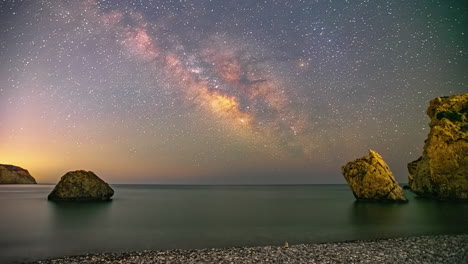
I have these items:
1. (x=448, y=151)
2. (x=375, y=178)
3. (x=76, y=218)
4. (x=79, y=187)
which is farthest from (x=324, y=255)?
(x=448, y=151)

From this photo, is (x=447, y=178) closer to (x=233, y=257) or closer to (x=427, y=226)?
(x=427, y=226)

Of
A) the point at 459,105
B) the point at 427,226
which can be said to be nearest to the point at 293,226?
the point at 427,226

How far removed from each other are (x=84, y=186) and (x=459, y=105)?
80.6m

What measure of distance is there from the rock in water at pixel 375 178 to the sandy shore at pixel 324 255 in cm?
4433

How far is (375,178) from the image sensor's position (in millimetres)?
64188

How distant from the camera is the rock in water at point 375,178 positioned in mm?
63375

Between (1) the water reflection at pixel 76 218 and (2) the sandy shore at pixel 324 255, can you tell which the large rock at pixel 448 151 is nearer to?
(2) the sandy shore at pixel 324 255

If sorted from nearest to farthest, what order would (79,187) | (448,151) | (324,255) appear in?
(324,255) → (79,187) → (448,151)

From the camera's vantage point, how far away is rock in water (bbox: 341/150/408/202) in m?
63.4

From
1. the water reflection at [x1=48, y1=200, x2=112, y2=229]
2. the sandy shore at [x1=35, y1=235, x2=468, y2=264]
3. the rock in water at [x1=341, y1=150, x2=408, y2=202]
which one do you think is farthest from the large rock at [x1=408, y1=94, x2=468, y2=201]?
the water reflection at [x1=48, y1=200, x2=112, y2=229]

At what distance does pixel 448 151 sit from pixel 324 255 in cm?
6322

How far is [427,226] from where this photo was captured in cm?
3584

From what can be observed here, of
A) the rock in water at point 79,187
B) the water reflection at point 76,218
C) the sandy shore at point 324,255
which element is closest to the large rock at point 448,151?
the sandy shore at point 324,255

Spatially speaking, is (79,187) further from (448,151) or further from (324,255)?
(448,151)
